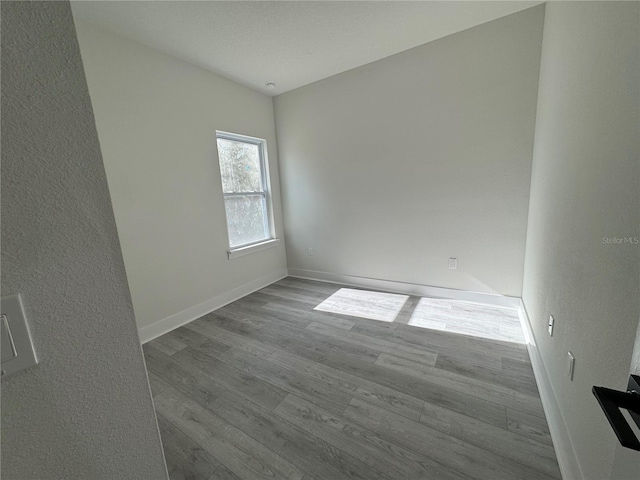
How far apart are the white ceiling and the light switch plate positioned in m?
2.34

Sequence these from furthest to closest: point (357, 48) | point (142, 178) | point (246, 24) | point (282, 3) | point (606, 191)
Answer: point (357, 48), point (142, 178), point (246, 24), point (282, 3), point (606, 191)

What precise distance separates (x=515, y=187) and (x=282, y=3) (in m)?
2.53

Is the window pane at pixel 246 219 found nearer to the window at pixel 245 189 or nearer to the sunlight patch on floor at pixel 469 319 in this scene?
the window at pixel 245 189

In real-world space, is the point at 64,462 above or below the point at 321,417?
above

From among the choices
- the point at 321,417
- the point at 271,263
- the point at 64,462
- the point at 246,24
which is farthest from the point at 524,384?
the point at 246,24

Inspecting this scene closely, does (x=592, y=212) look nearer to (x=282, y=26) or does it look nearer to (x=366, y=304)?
(x=366, y=304)

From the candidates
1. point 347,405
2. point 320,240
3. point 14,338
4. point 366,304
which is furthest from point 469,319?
point 14,338

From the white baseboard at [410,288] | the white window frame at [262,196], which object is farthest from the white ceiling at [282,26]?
the white baseboard at [410,288]

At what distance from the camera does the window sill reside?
10.6 feet

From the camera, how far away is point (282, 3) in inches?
75.7

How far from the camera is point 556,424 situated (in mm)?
1306

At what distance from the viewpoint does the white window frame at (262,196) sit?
126 inches

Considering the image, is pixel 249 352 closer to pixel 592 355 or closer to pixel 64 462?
pixel 64 462

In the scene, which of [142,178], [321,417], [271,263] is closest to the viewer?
[321,417]
